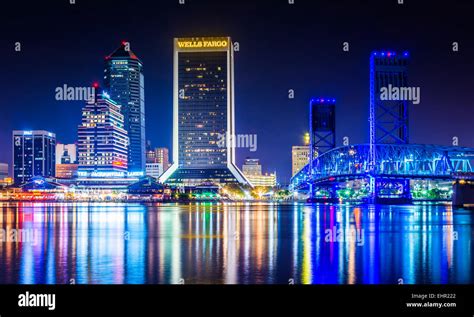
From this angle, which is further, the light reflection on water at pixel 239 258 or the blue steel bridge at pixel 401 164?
A: the blue steel bridge at pixel 401 164

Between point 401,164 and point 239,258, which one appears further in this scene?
point 401,164

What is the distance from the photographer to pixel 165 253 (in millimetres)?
31891

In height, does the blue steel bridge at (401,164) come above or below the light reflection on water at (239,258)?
above

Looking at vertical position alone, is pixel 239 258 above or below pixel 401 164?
below

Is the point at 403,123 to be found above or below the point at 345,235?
above

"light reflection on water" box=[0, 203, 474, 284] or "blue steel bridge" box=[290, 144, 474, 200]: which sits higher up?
"blue steel bridge" box=[290, 144, 474, 200]

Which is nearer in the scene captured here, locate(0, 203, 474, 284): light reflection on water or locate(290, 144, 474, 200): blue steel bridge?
locate(0, 203, 474, 284): light reflection on water

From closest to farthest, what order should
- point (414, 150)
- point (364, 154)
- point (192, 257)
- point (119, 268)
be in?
1. point (119, 268)
2. point (192, 257)
3. point (414, 150)
4. point (364, 154)
